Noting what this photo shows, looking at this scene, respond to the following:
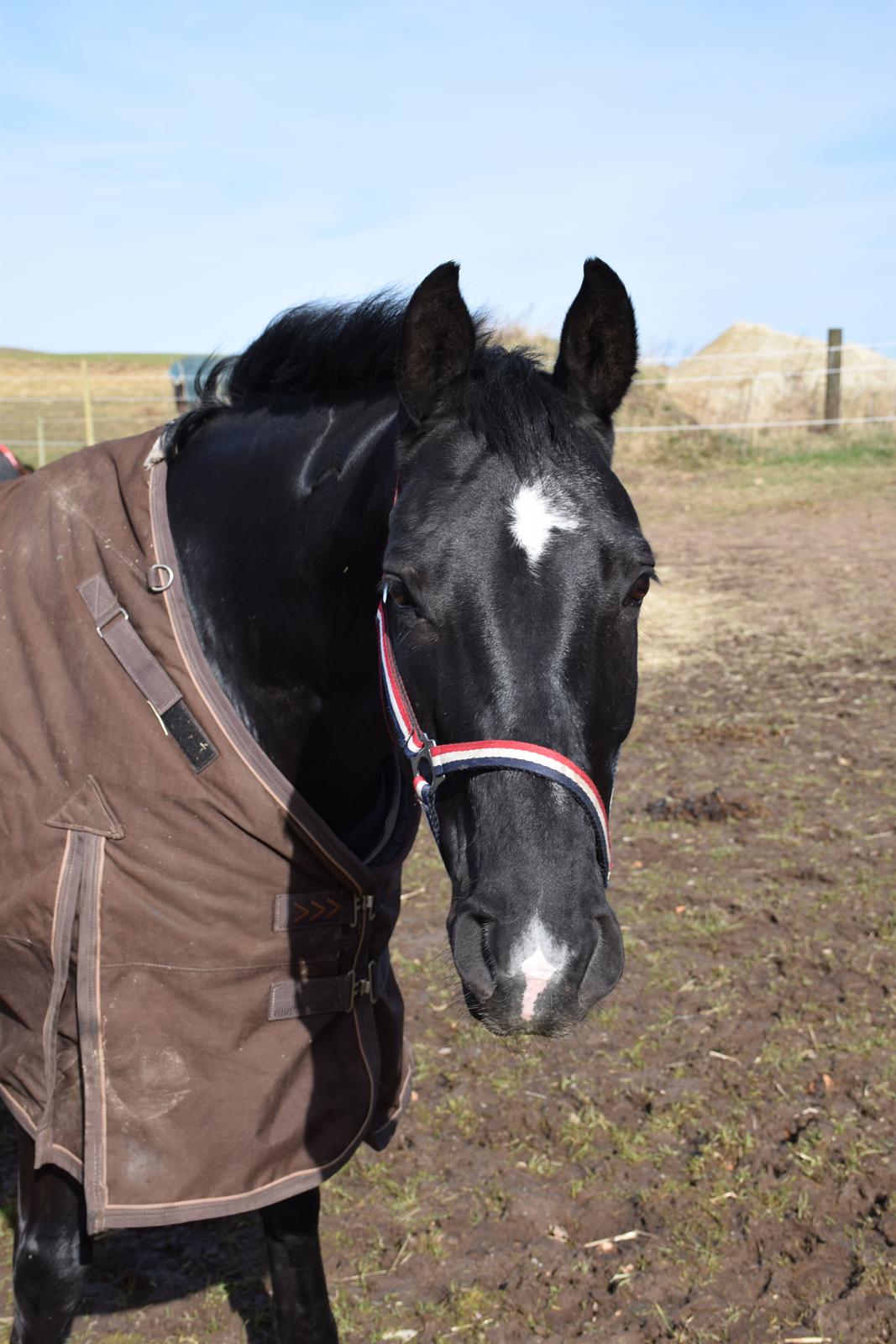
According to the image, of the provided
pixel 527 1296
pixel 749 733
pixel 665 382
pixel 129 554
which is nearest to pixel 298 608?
pixel 129 554

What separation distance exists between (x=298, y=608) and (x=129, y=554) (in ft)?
1.12

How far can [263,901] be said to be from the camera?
2.11 meters

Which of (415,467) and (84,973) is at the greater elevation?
(415,467)

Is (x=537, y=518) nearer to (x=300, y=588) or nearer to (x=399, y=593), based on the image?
(x=399, y=593)

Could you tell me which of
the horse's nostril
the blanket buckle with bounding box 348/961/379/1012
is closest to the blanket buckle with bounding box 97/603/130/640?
the blanket buckle with bounding box 348/961/379/1012

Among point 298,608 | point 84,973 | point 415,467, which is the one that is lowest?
point 84,973

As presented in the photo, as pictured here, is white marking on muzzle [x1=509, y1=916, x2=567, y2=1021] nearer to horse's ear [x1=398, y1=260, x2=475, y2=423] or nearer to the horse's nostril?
the horse's nostril

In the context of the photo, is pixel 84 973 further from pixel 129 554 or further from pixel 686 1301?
pixel 686 1301

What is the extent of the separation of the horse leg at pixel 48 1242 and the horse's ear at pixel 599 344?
1711 millimetres

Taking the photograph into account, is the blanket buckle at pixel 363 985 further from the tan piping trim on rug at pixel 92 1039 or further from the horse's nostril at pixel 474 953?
the horse's nostril at pixel 474 953

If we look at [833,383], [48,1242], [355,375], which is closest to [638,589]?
[355,375]

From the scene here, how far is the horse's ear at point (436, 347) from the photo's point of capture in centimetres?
184

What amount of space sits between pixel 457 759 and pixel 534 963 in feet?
1.04

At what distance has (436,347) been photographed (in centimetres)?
187
